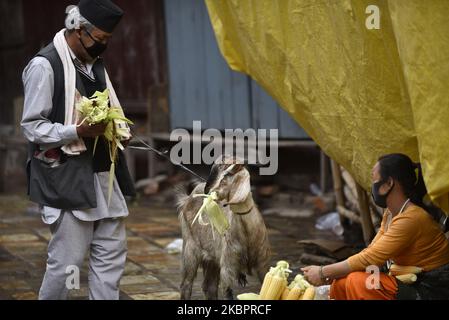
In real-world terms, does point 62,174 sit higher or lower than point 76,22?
lower

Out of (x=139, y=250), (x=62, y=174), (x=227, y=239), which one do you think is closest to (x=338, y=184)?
(x=139, y=250)

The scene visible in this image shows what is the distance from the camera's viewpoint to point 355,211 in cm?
940

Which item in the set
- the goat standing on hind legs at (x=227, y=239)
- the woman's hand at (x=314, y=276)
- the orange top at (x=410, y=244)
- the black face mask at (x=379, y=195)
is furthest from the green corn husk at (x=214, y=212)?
the black face mask at (x=379, y=195)

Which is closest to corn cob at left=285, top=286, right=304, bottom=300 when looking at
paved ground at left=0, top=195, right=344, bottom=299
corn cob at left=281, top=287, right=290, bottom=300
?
corn cob at left=281, top=287, right=290, bottom=300

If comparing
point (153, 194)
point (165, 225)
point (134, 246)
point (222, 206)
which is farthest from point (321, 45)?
point (153, 194)

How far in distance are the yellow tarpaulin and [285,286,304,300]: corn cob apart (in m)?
1.01

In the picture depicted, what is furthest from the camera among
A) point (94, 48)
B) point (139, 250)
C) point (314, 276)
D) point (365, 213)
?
point (139, 250)

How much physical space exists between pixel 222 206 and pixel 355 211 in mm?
3078

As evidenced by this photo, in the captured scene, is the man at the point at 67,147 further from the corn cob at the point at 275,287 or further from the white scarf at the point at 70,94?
the corn cob at the point at 275,287

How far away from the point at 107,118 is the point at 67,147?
34cm

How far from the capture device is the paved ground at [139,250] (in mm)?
8367

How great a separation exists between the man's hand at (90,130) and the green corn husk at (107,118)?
1.1 inches

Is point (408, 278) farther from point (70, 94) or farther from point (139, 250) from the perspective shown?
point (139, 250)

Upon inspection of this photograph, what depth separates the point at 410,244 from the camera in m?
5.87
